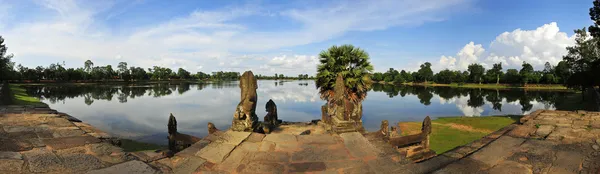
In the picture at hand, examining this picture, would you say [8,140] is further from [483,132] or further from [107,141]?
[483,132]

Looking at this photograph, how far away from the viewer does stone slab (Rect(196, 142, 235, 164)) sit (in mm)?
5207

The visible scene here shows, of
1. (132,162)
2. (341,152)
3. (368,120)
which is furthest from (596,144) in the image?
(368,120)

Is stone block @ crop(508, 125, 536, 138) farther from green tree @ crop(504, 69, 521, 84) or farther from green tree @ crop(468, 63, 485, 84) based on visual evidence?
green tree @ crop(468, 63, 485, 84)

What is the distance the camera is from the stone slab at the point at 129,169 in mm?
4168

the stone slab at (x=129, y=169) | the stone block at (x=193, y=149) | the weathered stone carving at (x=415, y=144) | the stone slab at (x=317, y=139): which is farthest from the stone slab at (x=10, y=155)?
the weathered stone carving at (x=415, y=144)

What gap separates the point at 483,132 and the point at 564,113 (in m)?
7.54

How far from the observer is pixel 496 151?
5340mm

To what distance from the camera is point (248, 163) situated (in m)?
5.06

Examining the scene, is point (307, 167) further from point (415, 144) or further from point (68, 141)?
point (415, 144)

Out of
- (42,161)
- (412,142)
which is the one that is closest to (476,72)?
(412,142)

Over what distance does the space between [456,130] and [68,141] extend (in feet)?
65.9

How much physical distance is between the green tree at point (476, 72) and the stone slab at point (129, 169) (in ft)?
338

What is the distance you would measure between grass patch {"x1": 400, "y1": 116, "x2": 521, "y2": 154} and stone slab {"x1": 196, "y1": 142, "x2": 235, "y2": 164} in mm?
10969

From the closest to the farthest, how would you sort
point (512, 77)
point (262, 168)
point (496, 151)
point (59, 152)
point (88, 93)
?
point (262, 168) < point (59, 152) < point (496, 151) < point (88, 93) < point (512, 77)
